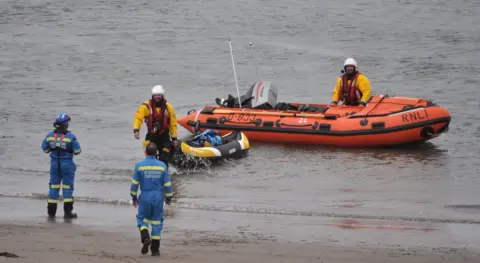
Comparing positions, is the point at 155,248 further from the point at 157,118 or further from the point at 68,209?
the point at 157,118

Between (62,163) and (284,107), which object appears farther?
(284,107)

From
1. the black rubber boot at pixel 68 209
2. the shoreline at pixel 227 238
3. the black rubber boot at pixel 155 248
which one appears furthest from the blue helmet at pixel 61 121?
the black rubber boot at pixel 155 248

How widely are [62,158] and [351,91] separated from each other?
7.81 m

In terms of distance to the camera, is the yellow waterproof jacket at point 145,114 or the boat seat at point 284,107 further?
the boat seat at point 284,107

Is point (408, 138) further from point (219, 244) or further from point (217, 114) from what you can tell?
point (219, 244)

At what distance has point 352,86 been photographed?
1705cm

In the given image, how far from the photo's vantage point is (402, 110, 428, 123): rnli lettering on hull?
54.0ft

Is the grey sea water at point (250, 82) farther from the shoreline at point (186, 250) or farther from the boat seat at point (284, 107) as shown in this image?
the shoreline at point (186, 250)

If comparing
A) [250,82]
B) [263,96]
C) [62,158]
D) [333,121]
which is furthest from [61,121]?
[250,82]

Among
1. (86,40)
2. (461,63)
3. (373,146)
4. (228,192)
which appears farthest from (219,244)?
(86,40)

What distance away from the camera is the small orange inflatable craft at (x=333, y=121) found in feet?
54.2

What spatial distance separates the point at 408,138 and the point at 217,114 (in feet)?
11.7

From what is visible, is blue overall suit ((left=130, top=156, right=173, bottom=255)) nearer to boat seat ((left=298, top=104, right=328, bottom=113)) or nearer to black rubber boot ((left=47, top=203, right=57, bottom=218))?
black rubber boot ((left=47, top=203, right=57, bottom=218))

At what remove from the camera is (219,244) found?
8945 mm
